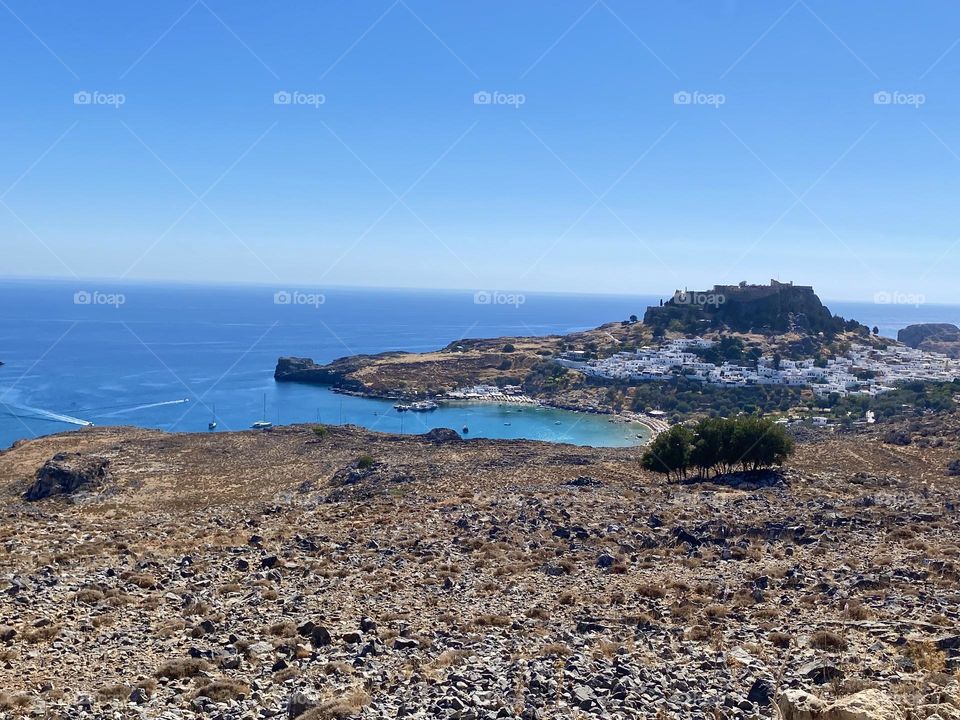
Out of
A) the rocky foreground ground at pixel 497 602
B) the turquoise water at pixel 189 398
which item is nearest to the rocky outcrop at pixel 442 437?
the rocky foreground ground at pixel 497 602

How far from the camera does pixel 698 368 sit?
96.9m

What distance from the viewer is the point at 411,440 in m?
42.6

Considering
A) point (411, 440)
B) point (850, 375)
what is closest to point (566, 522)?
point (411, 440)

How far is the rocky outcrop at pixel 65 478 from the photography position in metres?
28.1

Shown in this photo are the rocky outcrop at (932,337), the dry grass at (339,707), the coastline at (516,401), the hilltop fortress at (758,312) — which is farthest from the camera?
the rocky outcrop at (932,337)

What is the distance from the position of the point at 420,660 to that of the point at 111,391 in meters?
101

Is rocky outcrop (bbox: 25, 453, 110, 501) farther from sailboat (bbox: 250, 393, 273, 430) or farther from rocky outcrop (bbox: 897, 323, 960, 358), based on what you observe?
rocky outcrop (bbox: 897, 323, 960, 358)

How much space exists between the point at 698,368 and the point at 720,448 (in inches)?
2892

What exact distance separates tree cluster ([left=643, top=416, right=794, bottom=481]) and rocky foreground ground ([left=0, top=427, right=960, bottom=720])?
242 centimetres

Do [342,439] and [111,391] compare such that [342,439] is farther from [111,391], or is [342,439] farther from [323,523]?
[111,391]

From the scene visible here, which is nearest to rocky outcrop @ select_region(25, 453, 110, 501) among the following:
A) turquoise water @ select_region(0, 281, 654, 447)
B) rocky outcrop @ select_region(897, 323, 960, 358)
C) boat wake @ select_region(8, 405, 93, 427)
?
turquoise water @ select_region(0, 281, 654, 447)

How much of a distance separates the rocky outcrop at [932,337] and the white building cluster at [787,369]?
178ft

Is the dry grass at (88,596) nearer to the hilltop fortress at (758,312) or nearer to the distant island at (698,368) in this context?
the distant island at (698,368)

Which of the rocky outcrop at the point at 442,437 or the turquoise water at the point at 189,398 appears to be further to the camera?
the turquoise water at the point at 189,398
